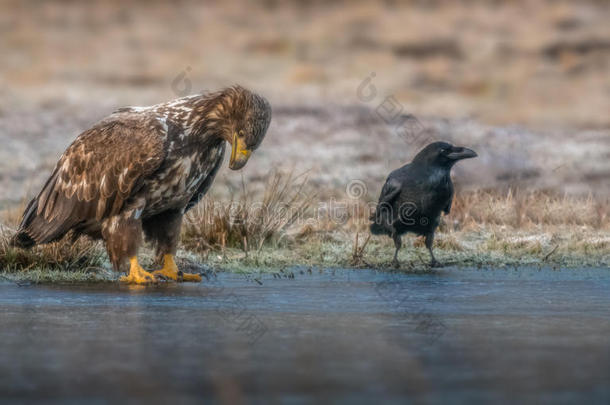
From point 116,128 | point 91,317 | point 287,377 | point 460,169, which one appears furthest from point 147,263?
point 460,169

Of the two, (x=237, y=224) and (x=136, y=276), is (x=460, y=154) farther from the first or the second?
(x=136, y=276)

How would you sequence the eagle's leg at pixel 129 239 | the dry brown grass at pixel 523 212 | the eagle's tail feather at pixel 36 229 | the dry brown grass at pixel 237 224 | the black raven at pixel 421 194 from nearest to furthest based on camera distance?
the eagle's leg at pixel 129 239 < the eagle's tail feather at pixel 36 229 < the black raven at pixel 421 194 < the dry brown grass at pixel 237 224 < the dry brown grass at pixel 523 212

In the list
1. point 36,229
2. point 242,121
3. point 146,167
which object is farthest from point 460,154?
point 36,229

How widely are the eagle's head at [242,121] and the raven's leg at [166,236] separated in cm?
97

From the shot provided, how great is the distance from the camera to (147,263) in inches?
421

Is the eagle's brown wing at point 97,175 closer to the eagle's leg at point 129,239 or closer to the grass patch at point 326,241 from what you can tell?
the eagle's leg at point 129,239

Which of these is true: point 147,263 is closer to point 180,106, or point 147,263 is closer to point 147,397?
point 180,106

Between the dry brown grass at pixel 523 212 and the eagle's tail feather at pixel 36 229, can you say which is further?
the dry brown grass at pixel 523 212

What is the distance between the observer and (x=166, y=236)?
9.72m

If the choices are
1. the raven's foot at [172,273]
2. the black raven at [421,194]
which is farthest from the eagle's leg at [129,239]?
the black raven at [421,194]

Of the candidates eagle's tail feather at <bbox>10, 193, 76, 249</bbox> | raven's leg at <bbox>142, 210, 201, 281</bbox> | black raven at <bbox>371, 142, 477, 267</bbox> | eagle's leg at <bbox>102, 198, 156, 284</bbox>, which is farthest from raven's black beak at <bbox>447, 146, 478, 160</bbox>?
eagle's tail feather at <bbox>10, 193, 76, 249</bbox>

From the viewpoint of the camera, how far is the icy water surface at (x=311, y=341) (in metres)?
4.73

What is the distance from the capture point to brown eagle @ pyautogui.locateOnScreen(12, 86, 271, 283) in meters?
9.09

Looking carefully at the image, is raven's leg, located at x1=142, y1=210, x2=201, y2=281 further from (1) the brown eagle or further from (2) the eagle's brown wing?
(2) the eagle's brown wing
